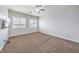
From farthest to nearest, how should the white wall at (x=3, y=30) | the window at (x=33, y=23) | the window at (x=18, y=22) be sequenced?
the window at (x=33, y=23) < the window at (x=18, y=22) < the white wall at (x=3, y=30)

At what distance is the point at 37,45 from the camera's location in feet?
5.82

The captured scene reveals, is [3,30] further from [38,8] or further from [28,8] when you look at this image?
[38,8]

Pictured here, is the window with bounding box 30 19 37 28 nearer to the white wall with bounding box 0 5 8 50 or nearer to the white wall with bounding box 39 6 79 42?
the white wall with bounding box 39 6 79 42

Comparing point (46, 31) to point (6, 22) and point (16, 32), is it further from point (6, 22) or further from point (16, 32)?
point (6, 22)

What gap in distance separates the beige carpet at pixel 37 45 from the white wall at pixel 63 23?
146 mm

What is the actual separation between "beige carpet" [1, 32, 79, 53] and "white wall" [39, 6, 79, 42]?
15cm

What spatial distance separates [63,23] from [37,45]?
74 cm

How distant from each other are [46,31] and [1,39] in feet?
3.18

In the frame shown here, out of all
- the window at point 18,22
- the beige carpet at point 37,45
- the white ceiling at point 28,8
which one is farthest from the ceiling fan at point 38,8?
the beige carpet at point 37,45

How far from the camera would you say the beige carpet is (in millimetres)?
1721

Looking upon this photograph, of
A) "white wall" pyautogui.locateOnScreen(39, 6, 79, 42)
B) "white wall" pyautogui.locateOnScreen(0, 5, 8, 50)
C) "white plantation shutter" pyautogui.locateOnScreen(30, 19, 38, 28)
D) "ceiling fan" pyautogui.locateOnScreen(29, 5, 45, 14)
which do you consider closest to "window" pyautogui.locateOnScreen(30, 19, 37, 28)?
"white plantation shutter" pyautogui.locateOnScreen(30, 19, 38, 28)

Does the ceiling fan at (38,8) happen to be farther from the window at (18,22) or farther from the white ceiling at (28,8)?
the window at (18,22)

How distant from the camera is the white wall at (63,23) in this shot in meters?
1.72

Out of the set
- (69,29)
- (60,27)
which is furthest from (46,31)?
(69,29)
